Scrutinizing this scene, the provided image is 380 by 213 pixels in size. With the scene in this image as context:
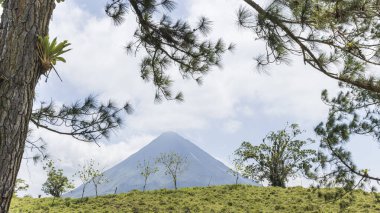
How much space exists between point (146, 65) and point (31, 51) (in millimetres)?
4010

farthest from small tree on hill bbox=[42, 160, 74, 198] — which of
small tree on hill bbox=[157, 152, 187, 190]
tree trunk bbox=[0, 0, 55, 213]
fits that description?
tree trunk bbox=[0, 0, 55, 213]

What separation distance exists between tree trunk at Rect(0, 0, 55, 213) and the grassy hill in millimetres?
7674

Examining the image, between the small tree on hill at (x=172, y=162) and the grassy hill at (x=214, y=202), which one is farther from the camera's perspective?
the small tree on hill at (x=172, y=162)

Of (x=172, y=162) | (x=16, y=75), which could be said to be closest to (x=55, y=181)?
(x=172, y=162)

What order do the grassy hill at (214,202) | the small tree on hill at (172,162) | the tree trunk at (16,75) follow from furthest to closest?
the small tree on hill at (172,162)
the grassy hill at (214,202)
the tree trunk at (16,75)

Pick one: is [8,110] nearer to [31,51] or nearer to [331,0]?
[31,51]

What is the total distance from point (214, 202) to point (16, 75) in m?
8.64

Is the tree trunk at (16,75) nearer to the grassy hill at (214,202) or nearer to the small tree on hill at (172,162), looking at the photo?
the grassy hill at (214,202)

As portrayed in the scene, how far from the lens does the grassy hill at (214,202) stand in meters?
10.0

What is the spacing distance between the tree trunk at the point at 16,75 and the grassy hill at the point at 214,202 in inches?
302

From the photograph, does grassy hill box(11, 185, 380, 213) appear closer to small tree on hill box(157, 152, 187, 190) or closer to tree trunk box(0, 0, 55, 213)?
small tree on hill box(157, 152, 187, 190)

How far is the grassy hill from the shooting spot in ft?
32.8

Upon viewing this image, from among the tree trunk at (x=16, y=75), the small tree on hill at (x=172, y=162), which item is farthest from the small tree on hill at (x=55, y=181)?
the tree trunk at (x=16, y=75)

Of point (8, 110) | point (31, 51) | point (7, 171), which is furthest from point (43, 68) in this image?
point (7, 171)
